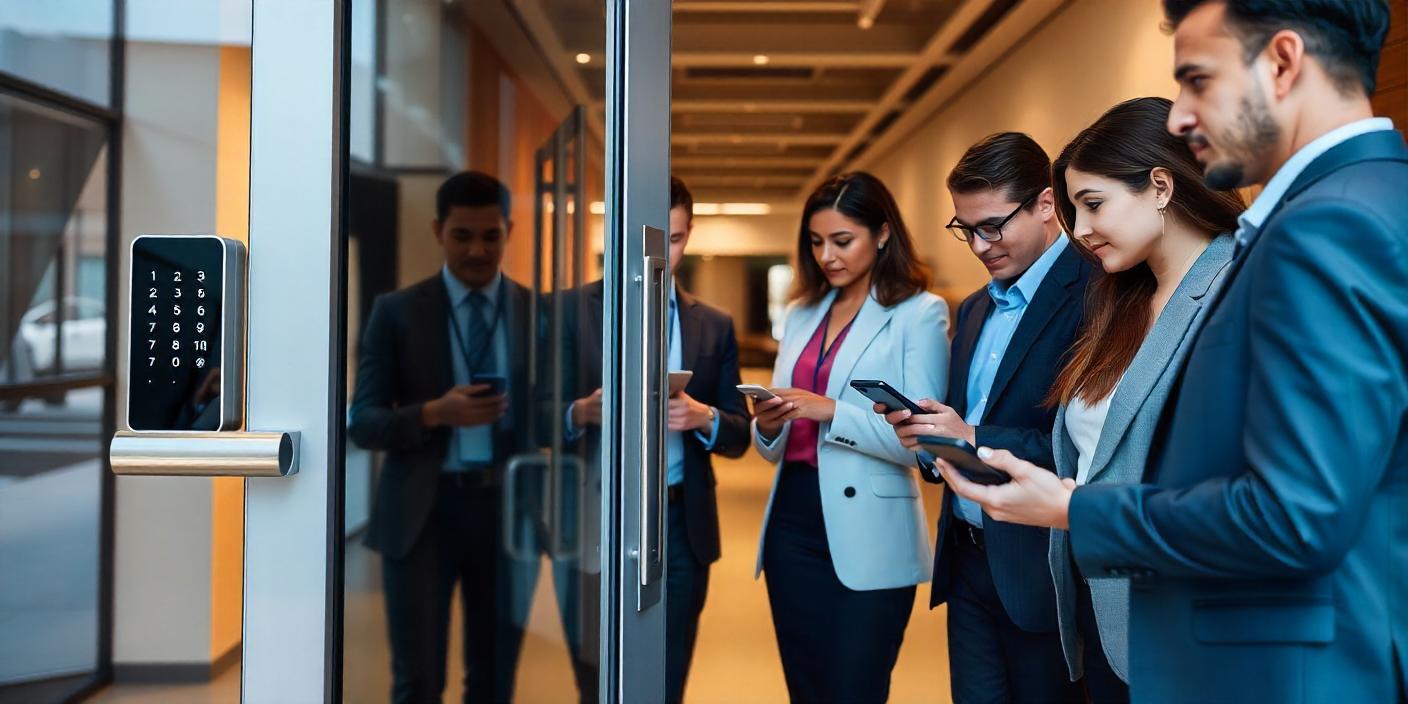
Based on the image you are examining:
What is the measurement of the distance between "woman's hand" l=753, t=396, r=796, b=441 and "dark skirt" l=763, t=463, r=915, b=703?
14 centimetres

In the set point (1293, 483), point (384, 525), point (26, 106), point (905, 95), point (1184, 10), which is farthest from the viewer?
point (905, 95)

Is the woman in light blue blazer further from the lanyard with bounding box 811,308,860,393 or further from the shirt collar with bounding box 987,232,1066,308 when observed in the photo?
the shirt collar with bounding box 987,232,1066,308

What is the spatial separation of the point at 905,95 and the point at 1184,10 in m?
7.69

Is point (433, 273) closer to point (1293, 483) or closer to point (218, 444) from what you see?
point (218, 444)

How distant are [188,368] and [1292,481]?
1196 millimetres

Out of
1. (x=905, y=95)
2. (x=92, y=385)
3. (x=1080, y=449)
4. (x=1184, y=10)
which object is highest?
(x=905, y=95)

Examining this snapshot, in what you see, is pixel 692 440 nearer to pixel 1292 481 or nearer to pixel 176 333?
pixel 176 333

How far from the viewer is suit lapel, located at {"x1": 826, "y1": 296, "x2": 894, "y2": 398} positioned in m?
2.46

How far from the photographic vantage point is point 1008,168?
2.16 m

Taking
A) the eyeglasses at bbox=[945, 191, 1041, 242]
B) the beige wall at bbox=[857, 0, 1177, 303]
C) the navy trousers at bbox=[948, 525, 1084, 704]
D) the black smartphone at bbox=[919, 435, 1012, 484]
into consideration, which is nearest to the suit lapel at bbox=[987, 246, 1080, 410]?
the eyeglasses at bbox=[945, 191, 1041, 242]

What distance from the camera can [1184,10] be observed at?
115 centimetres

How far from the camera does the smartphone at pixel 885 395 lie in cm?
183

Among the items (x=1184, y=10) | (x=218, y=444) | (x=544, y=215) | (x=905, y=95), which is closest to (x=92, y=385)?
(x=218, y=444)

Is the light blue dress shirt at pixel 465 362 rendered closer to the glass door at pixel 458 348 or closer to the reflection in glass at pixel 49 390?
the glass door at pixel 458 348
